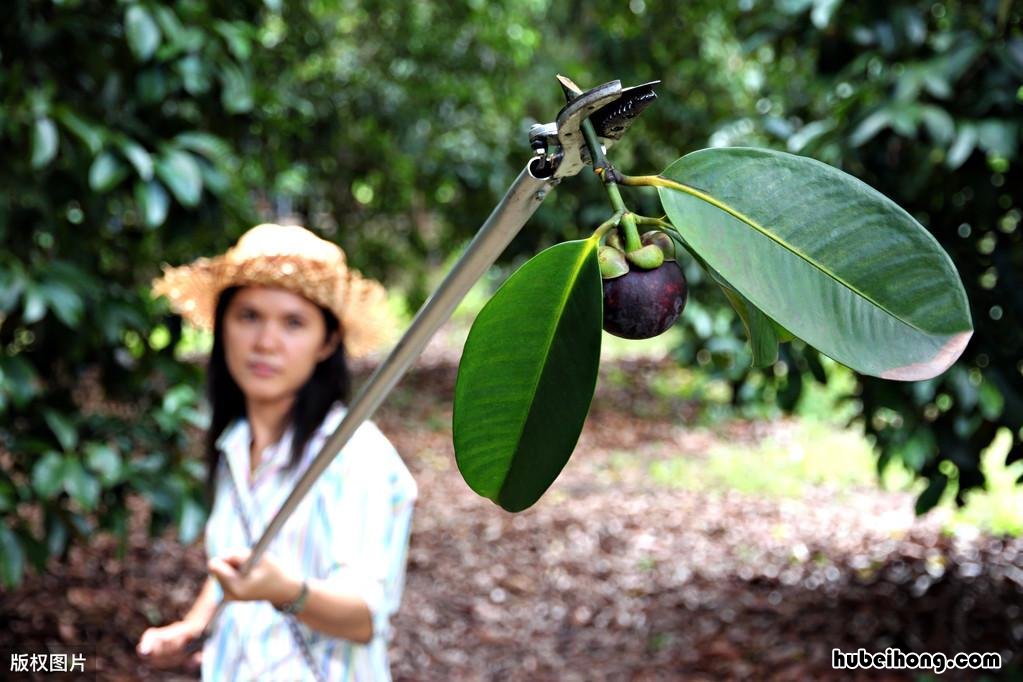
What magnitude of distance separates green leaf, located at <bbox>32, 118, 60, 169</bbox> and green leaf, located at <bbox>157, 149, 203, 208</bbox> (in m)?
0.20

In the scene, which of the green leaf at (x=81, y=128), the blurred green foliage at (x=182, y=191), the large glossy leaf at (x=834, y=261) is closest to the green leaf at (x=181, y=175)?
the blurred green foliage at (x=182, y=191)

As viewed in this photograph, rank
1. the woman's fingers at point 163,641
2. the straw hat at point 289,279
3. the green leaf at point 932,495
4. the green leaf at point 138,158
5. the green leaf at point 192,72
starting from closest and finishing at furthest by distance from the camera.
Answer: the woman's fingers at point 163,641
the straw hat at point 289,279
the green leaf at point 138,158
the green leaf at point 192,72
the green leaf at point 932,495

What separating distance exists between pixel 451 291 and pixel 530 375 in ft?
0.22

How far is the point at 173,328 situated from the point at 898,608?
217 centimetres

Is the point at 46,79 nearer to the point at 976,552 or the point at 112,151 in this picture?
the point at 112,151

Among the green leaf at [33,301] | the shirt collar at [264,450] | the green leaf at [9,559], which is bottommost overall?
the green leaf at [9,559]

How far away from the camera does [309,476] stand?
69cm

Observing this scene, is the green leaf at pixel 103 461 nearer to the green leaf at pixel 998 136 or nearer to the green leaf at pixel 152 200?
the green leaf at pixel 152 200

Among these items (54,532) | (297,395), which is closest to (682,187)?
(297,395)

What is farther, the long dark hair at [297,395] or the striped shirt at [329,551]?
the long dark hair at [297,395]

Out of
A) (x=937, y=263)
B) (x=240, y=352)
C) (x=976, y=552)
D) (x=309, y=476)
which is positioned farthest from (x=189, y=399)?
(x=976, y=552)

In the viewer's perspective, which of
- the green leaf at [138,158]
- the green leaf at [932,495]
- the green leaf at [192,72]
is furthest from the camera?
the green leaf at [932,495]

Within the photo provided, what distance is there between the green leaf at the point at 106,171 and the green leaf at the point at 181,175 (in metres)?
0.07

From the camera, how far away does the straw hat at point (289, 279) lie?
149cm
